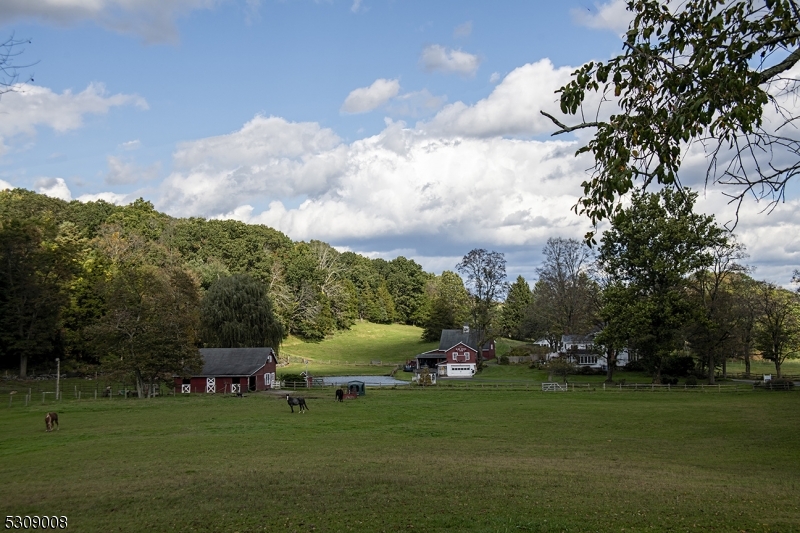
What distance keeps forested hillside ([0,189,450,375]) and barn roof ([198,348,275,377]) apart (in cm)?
581

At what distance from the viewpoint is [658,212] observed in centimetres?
5109

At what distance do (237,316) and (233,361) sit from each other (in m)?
14.1

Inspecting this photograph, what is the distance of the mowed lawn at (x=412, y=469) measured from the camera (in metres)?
11.3

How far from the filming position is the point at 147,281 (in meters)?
50.5

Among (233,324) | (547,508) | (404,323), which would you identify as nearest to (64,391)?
(233,324)

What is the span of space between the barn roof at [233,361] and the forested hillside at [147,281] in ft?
19.1

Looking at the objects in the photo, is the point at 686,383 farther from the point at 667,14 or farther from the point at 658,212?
the point at 667,14

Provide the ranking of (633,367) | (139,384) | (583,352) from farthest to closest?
(583,352) → (633,367) → (139,384)

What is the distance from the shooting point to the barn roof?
181ft

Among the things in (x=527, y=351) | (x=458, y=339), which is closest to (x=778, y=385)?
(x=527, y=351)

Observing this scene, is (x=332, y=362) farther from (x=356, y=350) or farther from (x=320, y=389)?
(x=320, y=389)

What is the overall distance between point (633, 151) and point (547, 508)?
7848 mm

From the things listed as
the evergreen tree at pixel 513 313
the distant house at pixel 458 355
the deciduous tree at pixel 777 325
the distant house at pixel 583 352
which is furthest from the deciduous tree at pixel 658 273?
the evergreen tree at pixel 513 313

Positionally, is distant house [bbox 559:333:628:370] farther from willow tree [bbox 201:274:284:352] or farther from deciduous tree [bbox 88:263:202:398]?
deciduous tree [bbox 88:263:202:398]
